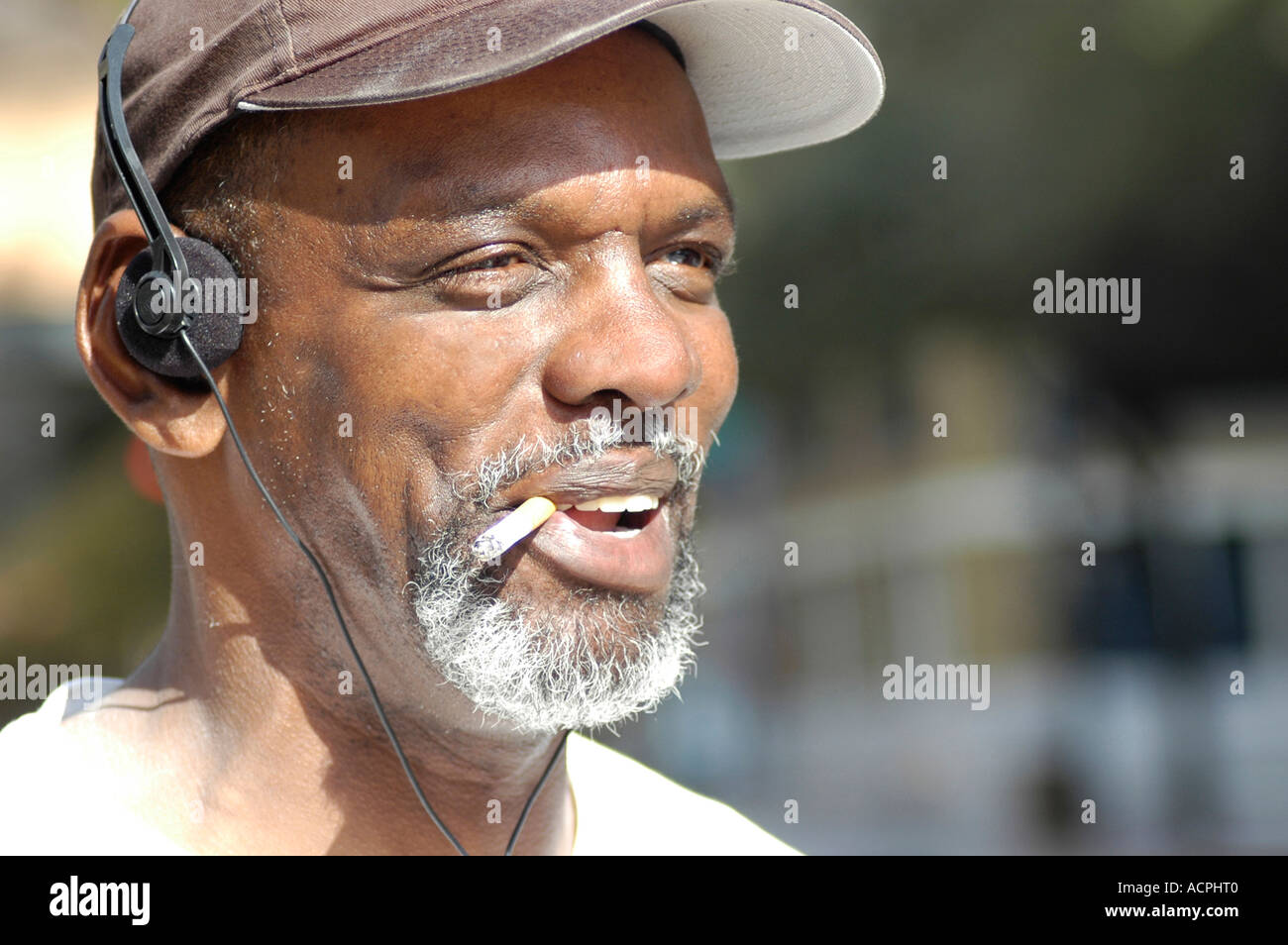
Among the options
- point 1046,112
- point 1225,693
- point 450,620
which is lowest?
point 1225,693

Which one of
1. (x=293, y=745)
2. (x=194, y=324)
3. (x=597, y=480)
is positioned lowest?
(x=293, y=745)

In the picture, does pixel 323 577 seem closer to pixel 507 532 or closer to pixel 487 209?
pixel 507 532

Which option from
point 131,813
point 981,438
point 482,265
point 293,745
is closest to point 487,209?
point 482,265

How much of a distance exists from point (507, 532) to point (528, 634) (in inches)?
6.4

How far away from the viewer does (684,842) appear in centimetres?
237

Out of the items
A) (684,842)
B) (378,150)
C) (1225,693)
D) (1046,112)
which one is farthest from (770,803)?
(378,150)

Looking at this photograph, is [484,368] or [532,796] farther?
[532,796]

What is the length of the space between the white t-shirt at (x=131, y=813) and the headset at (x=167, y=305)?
42 centimetres

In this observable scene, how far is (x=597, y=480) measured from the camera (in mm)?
1882

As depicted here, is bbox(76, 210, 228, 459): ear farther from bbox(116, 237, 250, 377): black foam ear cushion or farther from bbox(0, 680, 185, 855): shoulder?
bbox(0, 680, 185, 855): shoulder

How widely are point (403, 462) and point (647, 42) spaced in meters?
0.78

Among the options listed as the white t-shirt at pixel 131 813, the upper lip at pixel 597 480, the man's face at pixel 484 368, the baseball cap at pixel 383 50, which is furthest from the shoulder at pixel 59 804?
the baseball cap at pixel 383 50
